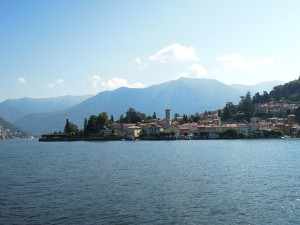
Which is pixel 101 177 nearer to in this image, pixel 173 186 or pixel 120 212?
pixel 173 186

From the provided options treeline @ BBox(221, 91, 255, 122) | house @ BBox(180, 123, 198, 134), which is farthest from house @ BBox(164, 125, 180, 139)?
treeline @ BBox(221, 91, 255, 122)

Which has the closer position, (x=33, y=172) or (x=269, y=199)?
(x=269, y=199)

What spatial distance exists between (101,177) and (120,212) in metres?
15.0

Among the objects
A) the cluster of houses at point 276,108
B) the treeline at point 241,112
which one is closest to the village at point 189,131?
the cluster of houses at point 276,108

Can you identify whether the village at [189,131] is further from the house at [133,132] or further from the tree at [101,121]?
the tree at [101,121]

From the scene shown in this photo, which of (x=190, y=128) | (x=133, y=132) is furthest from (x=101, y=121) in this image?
(x=190, y=128)

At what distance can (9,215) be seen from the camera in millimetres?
23641

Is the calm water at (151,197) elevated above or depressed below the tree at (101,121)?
below

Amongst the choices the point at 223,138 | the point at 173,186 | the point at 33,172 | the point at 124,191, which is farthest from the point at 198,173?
the point at 223,138

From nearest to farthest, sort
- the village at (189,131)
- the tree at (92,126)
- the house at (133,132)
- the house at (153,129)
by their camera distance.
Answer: the village at (189,131) → the tree at (92,126) → the house at (133,132) → the house at (153,129)

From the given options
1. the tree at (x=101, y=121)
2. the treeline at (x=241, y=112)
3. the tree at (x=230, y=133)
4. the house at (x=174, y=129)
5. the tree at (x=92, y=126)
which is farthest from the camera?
the treeline at (x=241, y=112)

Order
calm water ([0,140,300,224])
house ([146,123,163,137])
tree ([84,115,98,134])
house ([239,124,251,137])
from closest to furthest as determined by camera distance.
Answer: calm water ([0,140,300,224]), house ([239,124,251,137]), tree ([84,115,98,134]), house ([146,123,163,137])

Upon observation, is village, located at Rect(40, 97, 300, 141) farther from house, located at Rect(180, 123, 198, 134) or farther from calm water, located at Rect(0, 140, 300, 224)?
calm water, located at Rect(0, 140, 300, 224)

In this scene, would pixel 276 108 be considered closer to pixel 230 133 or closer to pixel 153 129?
pixel 230 133
